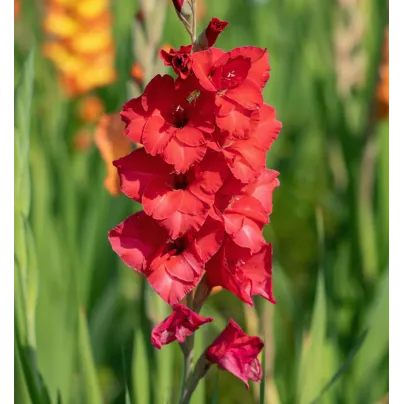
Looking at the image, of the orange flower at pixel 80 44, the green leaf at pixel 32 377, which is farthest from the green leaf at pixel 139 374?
the orange flower at pixel 80 44

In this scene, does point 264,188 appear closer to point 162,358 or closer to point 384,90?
point 162,358

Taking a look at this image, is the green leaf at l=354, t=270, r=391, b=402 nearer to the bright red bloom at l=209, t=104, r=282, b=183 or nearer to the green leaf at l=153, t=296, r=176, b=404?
the green leaf at l=153, t=296, r=176, b=404

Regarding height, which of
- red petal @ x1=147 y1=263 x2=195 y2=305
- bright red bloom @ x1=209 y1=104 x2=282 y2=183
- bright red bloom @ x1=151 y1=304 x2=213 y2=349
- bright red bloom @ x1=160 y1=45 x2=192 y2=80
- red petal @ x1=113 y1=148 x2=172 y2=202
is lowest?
bright red bloom @ x1=151 y1=304 x2=213 y2=349

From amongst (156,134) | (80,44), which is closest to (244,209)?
(156,134)

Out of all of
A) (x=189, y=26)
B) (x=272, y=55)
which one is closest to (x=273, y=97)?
(x=272, y=55)

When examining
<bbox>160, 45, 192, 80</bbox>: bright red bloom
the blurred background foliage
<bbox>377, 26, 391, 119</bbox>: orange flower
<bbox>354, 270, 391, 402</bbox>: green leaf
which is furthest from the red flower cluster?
<bbox>377, 26, 391, 119</bbox>: orange flower

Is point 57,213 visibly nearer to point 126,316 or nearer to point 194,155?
point 126,316

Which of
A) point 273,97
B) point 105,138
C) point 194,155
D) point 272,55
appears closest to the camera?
point 194,155
